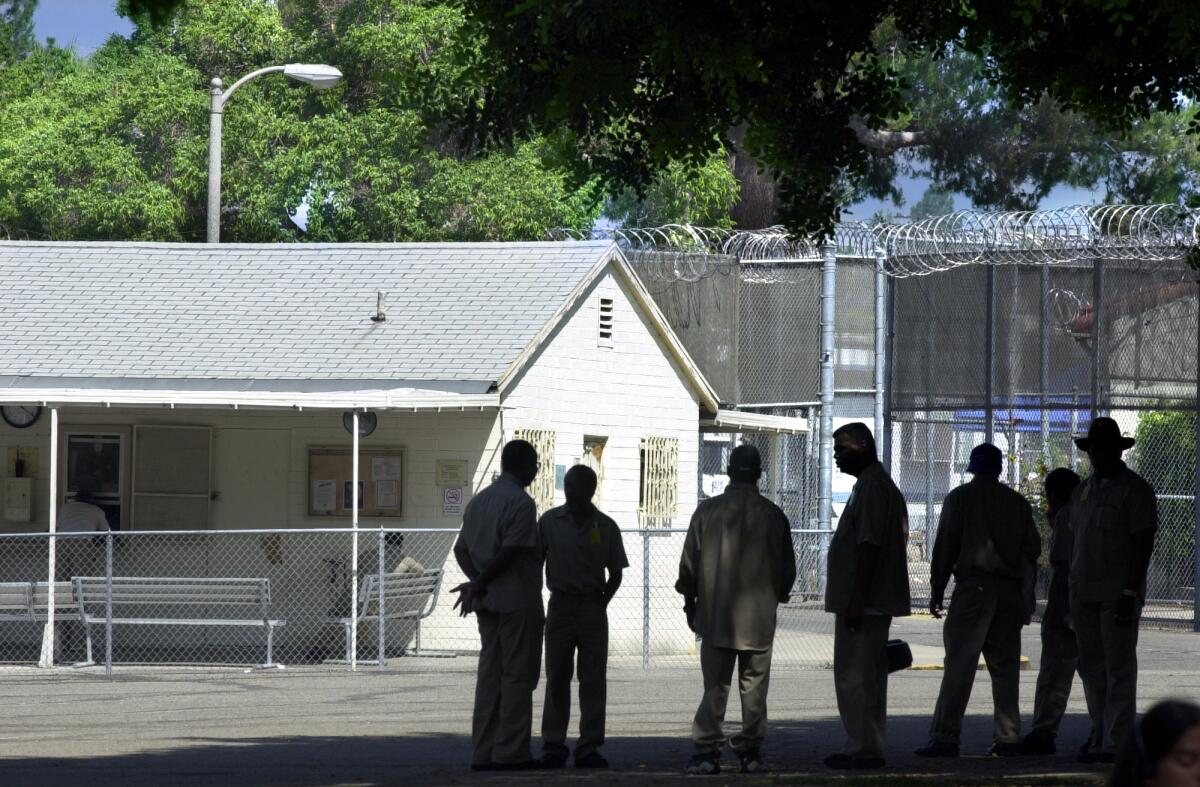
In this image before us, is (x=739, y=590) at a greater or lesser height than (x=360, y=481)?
lesser

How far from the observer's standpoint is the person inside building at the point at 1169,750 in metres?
3.65

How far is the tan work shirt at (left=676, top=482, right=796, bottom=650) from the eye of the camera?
10.5 metres

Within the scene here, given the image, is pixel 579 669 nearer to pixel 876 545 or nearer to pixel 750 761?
pixel 750 761

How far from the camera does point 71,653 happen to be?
61.6 ft

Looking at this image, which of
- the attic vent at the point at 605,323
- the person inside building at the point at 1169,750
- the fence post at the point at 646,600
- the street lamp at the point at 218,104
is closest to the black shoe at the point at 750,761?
the person inside building at the point at 1169,750

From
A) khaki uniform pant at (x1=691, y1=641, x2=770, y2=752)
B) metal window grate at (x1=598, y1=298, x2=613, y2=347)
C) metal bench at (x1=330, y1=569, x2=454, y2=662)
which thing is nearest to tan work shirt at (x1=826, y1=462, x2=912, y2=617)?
khaki uniform pant at (x1=691, y1=641, x2=770, y2=752)

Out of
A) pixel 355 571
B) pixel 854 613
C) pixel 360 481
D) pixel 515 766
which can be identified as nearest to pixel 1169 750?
pixel 854 613

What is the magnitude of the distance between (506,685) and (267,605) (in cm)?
771

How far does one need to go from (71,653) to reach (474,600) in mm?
9328

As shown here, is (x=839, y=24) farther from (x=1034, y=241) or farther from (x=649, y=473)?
(x=1034, y=241)

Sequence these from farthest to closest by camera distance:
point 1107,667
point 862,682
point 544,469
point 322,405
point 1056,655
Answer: point 544,469 → point 322,405 → point 1056,655 → point 1107,667 → point 862,682

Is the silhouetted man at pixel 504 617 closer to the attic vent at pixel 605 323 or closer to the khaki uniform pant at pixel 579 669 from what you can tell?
the khaki uniform pant at pixel 579 669

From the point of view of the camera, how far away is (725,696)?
10.5 m

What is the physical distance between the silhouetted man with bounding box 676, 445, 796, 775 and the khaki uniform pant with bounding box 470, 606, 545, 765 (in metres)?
0.88
